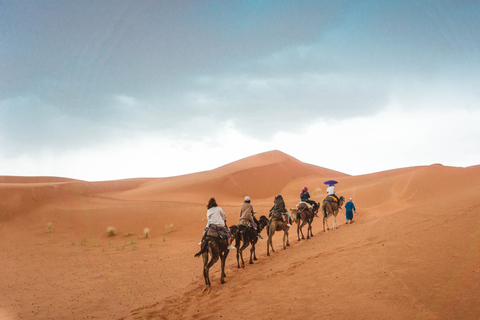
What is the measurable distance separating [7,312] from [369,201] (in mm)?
24987

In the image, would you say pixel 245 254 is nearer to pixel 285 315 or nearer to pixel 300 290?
pixel 300 290

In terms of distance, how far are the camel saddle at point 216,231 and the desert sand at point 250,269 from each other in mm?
1495

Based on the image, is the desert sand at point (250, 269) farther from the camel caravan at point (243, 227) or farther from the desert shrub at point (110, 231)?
the camel caravan at point (243, 227)

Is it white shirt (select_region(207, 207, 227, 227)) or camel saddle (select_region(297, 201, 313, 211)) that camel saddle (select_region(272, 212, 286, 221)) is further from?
white shirt (select_region(207, 207, 227, 227))

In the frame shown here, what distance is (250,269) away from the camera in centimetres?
1148

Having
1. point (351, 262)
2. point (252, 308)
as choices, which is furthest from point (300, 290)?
point (351, 262)

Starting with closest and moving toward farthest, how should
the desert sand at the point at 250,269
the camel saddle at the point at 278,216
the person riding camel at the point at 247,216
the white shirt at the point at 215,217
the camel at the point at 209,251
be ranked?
the desert sand at the point at 250,269
the camel at the point at 209,251
the white shirt at the point at 215,217
the person riding camel at the point at 247,216
the camel saddle at the point at 278,216

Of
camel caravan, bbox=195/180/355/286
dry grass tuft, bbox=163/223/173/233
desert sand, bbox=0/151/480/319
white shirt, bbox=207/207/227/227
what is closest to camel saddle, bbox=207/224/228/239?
camel caravan, bbox=195/180/355/286

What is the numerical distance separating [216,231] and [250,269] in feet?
9.00

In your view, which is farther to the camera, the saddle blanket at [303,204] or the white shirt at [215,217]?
the saddle blanket at [303,204]

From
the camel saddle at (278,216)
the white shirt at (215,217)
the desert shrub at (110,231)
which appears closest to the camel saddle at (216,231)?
the white shirt at (215,217)

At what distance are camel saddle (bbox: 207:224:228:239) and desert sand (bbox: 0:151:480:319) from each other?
1.49 m

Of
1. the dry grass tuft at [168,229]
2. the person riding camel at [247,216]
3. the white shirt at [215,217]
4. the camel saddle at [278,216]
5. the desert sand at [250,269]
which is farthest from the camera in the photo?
the dry grass tuft at [168,229]

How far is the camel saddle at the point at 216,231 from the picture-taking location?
31.7ft
